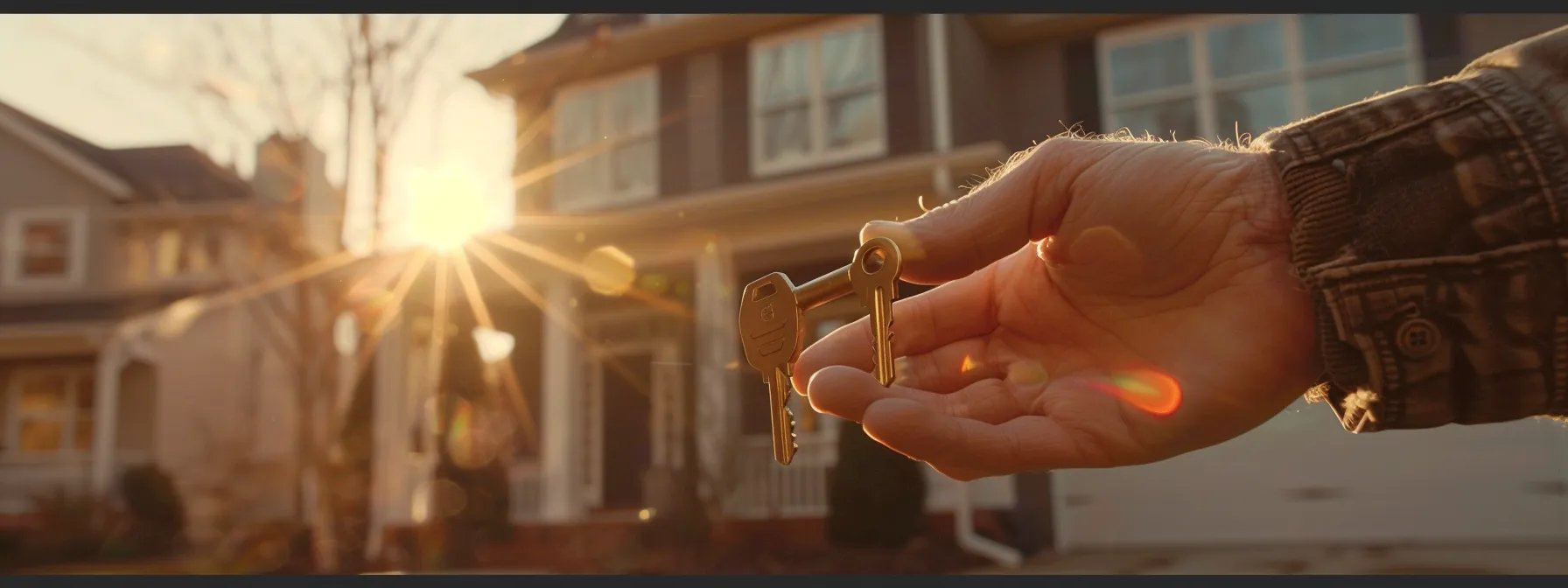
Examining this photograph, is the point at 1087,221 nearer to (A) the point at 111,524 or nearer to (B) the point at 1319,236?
(B) the point at 1319,236

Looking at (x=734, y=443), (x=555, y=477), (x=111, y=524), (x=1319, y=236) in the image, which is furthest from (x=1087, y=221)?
(x=111, y=524)

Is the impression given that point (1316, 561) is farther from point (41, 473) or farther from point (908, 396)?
point (41, 473)

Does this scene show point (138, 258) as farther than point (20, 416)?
Yes

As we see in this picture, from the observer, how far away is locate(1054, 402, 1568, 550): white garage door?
8.11 meters

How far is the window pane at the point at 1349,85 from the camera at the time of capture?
29.0ft

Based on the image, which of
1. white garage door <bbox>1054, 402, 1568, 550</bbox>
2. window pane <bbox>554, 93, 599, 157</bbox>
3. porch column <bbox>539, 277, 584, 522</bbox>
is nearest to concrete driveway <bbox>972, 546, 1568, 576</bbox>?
white garage door <bbox>1054, 402, 1568, 550</bbox>

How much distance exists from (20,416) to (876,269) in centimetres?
1948

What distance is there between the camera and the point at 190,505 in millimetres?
14555

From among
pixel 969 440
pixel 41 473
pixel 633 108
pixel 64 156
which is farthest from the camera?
pixel 64 156

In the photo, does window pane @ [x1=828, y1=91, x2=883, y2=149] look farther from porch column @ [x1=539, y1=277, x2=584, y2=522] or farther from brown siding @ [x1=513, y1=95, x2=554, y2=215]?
brown siding @ [x1=513, y1=95, x2=554, y2=215]

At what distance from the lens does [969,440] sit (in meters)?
1.40

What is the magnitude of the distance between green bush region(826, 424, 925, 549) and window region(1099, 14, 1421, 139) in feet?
12.3

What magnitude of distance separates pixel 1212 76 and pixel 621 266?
579cm

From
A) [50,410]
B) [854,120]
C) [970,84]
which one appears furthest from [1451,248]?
[50,410]
